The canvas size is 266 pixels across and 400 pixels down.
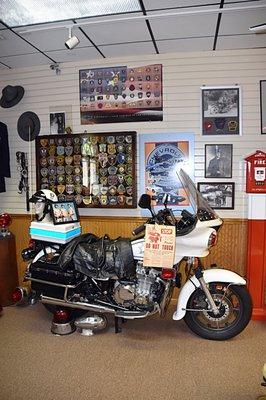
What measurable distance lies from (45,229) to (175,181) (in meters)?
1.78

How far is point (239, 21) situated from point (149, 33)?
37.4 inches

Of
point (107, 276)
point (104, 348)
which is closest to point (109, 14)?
point (107, 276)

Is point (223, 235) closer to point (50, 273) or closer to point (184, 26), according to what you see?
point (50, 273)

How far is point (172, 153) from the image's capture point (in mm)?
3984

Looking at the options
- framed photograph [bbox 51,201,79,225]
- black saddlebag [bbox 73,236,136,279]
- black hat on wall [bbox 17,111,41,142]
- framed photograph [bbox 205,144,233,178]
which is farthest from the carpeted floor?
black hat on wall [bbox 17,111,41,142]

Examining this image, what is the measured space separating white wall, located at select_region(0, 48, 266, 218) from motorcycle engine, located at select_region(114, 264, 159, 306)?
1.28 metres

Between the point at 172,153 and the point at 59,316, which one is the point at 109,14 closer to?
the point at 172,153

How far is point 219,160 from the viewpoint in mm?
3887

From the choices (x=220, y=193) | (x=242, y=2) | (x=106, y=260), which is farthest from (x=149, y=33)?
(x=106, y=260)

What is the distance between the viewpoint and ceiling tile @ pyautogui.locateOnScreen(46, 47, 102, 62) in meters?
3.80

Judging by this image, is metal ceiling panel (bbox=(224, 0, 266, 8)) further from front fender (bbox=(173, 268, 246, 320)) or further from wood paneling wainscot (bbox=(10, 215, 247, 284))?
front fender (bbox=(173, 268, 246, 320))

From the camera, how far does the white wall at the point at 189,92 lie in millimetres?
3781

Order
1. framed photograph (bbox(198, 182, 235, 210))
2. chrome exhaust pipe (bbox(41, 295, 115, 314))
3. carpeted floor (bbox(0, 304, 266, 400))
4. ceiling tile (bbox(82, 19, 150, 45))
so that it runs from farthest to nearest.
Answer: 1. framed photograph (bbox(198, 182, 235, 210))
2. ceiling tile (bbox(82, 19, 150, 45))
3. chrome exhaust pipe (bbox(41, 295, 115, 314))
4. carpeted floor (bbox(0, 304, 266, 400))

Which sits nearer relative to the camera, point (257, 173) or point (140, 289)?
point (140, 289)
